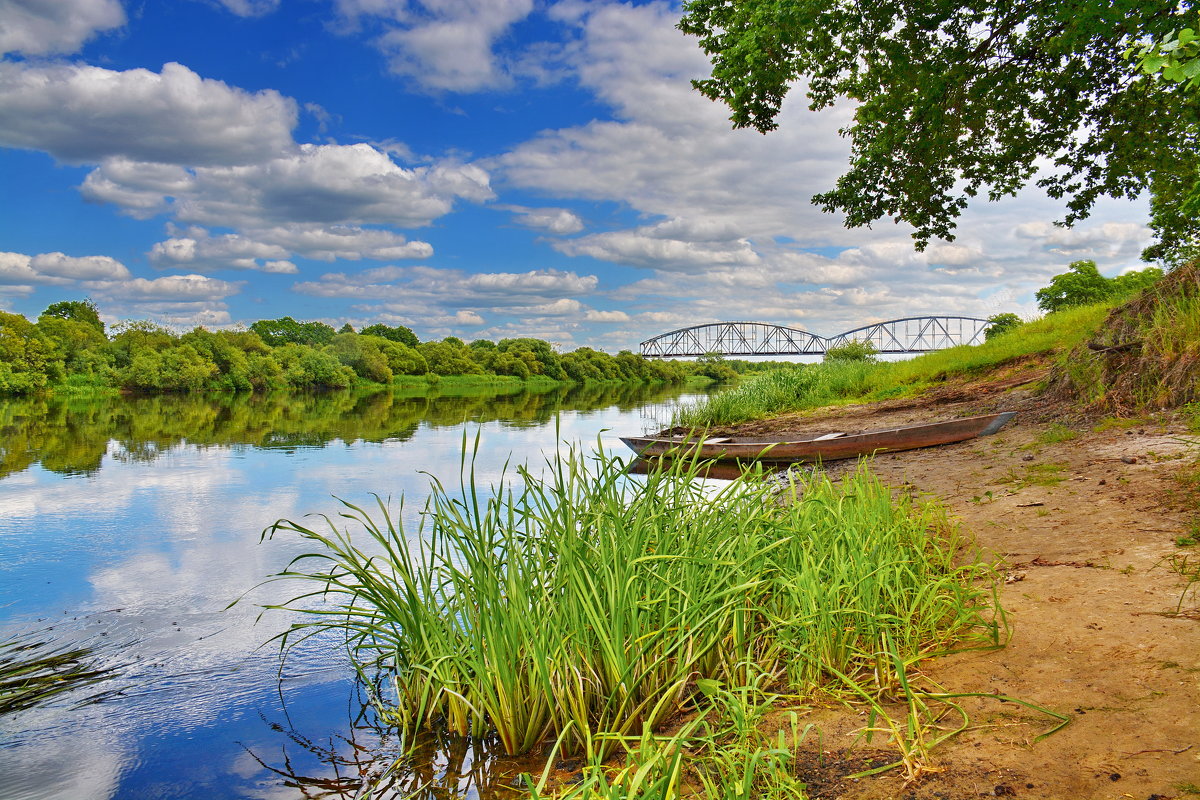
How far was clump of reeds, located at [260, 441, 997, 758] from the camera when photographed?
3.02m

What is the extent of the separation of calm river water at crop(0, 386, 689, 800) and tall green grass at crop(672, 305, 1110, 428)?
7.11 meters

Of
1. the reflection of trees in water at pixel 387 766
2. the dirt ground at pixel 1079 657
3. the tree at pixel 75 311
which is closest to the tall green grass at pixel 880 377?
the dirt ground at pixel 1079 657

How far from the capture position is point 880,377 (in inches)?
765

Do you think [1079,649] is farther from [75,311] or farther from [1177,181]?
[75,311]

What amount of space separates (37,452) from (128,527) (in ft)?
29.4

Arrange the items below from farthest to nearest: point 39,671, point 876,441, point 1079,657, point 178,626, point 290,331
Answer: point 290,331 → point 876,441 → point 178,626 → point 39,671 → point 1079,657

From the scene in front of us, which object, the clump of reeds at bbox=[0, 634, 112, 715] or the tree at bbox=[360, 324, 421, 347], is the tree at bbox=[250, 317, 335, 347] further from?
the clump of reeds at bbox=[0, 634, 112, 715]

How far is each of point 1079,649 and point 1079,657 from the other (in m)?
0.09

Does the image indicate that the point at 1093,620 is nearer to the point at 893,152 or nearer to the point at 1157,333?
the point at 1157,333

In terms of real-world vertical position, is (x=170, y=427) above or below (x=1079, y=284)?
below

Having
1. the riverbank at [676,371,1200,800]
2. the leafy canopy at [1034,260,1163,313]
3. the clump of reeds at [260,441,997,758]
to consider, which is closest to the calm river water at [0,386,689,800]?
the clump of reeds at [260,441,997,758]

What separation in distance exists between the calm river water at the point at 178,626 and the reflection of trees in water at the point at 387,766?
0.04ft

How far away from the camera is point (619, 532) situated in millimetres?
3309

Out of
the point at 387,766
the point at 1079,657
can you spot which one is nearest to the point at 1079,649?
the point at 1079,657
